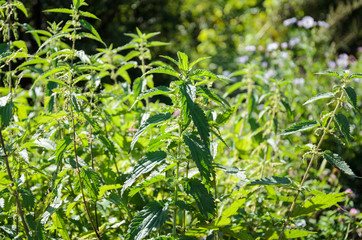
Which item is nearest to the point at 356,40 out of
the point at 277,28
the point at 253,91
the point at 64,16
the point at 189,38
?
the point at 277,28

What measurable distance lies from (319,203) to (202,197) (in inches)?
23.1

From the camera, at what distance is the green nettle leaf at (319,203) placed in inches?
63.9

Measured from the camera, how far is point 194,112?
1.33 meters

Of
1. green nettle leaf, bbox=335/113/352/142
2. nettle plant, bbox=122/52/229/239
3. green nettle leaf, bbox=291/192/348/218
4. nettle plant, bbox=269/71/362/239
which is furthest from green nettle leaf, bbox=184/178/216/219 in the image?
green nettle leaf, bbox=335/113/352/142

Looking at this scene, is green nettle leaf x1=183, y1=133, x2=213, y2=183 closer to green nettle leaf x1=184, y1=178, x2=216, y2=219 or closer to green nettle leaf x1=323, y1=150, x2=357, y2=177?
green nettle leaf x1=184, y1=178, x2=216, y2=219

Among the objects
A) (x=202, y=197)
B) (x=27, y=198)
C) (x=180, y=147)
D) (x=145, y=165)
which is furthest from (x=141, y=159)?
(x=27, y=198)

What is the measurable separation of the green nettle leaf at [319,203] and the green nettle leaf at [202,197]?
0.50 metres

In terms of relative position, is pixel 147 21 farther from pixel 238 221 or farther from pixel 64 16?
pixel 238 221

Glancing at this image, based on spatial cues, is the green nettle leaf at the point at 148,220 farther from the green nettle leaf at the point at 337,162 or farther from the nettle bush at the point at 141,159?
the green nettle leaf at the point at 337,162

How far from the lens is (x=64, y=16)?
17.8 feet

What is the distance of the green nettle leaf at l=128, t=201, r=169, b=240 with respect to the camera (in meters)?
1.34

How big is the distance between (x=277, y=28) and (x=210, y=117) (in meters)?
7.63

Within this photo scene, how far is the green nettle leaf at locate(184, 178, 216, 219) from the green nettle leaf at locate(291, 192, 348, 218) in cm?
50

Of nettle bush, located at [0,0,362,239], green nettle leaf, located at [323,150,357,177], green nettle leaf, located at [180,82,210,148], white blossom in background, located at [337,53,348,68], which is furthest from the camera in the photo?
white blossom in background, located at [337,53,348,68]
